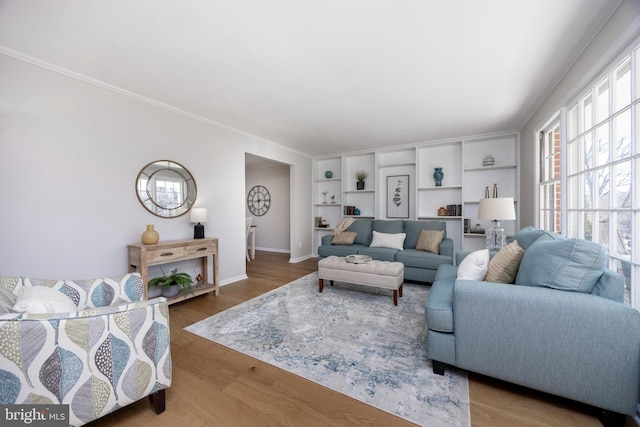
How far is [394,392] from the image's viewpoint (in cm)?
152

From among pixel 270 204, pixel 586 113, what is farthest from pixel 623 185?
pixel 270 204

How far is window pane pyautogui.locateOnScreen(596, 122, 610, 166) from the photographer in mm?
1717

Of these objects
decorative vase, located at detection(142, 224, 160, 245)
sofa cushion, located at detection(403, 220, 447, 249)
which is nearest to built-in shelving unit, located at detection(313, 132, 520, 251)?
sofa cushion, located at detection(403, 220, 447, 249)

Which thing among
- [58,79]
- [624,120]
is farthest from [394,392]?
[58,79]

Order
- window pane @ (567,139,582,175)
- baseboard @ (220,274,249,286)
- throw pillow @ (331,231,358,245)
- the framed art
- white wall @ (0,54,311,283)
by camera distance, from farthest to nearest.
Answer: the framed art → throw pillow @ (331,231,358,245) → baseboard @ (220,274,249,286) → window pane @ (567,139,582,175) → white wall @ (0,54,311,283)

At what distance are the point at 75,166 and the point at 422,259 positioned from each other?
4.24 m

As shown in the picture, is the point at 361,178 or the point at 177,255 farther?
the point at 361,178

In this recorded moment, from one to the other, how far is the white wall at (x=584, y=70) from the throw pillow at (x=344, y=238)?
2618mm

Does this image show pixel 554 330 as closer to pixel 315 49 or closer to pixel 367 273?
pixel 367 273

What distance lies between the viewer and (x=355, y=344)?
2.07 meters

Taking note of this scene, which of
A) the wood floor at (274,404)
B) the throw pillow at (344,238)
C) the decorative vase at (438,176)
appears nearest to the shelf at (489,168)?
the decorative vase at (438,176)

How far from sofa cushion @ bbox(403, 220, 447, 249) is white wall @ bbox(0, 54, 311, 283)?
345 centimetres

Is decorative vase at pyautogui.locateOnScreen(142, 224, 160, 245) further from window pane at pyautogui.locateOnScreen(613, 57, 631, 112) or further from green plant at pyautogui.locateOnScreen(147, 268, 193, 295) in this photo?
window pane at pyautogui.locateOnScreen(613, 57, 631, 112)

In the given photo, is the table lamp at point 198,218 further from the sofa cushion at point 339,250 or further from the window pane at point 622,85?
the window pane at point 622,85
